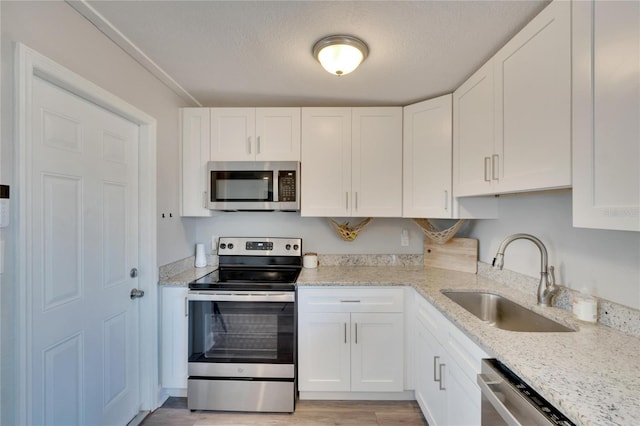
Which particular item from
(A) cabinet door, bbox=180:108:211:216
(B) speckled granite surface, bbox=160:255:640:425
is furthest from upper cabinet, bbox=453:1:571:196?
(A) cabinet door, bbox=180:108:211:216

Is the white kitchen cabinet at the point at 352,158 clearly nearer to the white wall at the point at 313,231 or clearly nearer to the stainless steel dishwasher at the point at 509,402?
the white wall at the point at 313,231

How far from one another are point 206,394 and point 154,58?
2.27 metres

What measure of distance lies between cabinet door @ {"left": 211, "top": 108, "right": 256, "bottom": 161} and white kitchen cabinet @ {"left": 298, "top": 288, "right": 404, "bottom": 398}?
1258 mm

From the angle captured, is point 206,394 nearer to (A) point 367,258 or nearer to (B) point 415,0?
(A) point 367,258

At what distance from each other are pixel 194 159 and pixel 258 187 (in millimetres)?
617

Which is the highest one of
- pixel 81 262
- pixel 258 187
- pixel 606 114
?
pixel 606 114

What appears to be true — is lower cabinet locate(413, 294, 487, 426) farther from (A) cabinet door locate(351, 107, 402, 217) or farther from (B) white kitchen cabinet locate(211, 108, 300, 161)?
(B) white kitchen cabinet locate(211, 108, 300, 161)

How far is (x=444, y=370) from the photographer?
56.4 inches

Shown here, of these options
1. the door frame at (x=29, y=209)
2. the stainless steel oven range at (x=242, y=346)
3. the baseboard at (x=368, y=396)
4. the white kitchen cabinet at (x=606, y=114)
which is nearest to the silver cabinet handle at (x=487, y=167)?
the white kitchen cabinet at (x=606, y=114)

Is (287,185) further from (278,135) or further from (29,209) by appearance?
(29,209)

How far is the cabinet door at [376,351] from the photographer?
1.92m

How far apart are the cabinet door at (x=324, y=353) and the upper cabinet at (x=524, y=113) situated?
1.34 m

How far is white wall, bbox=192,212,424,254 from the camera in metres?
2.53

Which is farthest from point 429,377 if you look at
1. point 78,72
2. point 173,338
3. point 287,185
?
point 78,72
